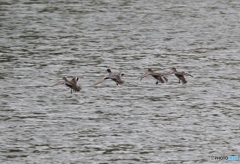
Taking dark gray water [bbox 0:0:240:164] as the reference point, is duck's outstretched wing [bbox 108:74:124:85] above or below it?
above

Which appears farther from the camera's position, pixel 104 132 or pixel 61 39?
pixel 61 39

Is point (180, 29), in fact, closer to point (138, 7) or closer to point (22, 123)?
point (138, 7)

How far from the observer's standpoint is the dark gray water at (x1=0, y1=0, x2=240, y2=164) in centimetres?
3566

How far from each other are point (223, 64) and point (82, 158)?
1951 centimetres

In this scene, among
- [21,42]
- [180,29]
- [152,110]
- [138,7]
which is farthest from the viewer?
[138,7]

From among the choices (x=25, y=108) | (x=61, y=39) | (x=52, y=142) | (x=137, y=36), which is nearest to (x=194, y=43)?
(x=137, y=36)

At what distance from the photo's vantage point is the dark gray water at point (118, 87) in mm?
35656

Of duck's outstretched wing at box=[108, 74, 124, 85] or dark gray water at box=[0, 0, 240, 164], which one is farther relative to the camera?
duck's outstretched wing at box=[108, 74, 124, 85]

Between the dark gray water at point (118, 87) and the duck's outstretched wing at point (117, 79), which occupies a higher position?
the duck's outstretched wing at point (117, 79)

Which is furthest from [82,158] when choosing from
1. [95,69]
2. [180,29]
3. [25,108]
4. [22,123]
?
[180,29]

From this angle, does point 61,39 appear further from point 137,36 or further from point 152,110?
point 152,110

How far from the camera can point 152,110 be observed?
41.3 metres

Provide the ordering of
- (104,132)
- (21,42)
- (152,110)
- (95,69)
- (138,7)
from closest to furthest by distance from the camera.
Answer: (104,132) < (152,110) < (95,69) < (21,42) < (138,7)

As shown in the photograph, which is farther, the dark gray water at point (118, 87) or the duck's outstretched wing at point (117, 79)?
the duck's outstretched wing at point (117, 79)
